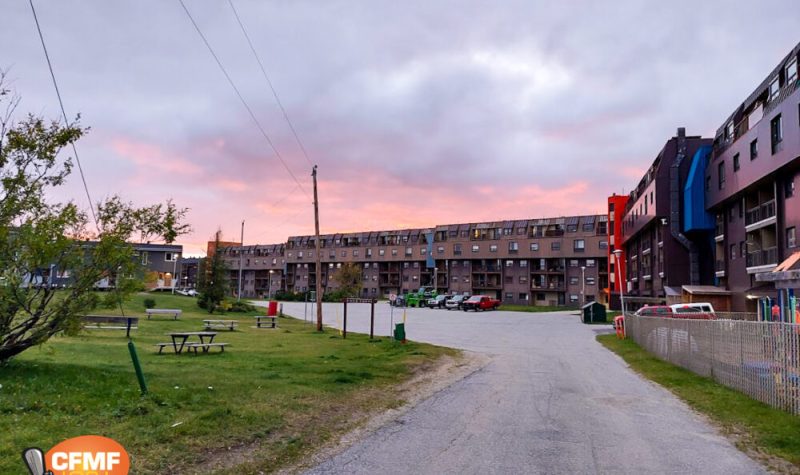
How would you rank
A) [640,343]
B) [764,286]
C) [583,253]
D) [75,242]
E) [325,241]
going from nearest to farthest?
1. [75,242]
2. [640,343]
3. [764,286]
4. [583,253]
5. [325,241]

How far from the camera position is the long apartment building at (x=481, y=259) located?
90562 mm

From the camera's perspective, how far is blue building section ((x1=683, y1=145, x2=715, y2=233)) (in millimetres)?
43156

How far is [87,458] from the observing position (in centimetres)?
311

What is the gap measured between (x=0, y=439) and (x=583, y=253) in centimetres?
9074

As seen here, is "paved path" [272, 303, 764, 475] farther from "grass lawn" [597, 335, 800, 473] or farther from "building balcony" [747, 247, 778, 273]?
"building balcony" [747, 247, 778, 273]

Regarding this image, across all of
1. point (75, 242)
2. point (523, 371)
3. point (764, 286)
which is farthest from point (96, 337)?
point (764, 286)

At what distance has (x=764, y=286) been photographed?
109 ft

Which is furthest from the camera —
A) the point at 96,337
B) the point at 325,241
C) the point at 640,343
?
the point at 325,241

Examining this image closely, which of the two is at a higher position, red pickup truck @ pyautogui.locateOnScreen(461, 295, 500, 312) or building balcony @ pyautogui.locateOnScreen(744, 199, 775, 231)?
building balcony @ pyautogui.locateOnScreen(744, 199, 775, 231)

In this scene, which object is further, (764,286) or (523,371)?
(764,286)

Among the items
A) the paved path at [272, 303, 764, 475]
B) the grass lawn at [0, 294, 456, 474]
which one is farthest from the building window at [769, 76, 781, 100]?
the grass lawn at [0, 294, 456, 474]

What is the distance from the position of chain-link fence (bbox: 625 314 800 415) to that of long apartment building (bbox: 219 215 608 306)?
67.1 metres

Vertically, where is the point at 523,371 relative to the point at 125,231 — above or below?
below

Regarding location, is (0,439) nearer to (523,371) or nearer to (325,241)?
(523,371)
